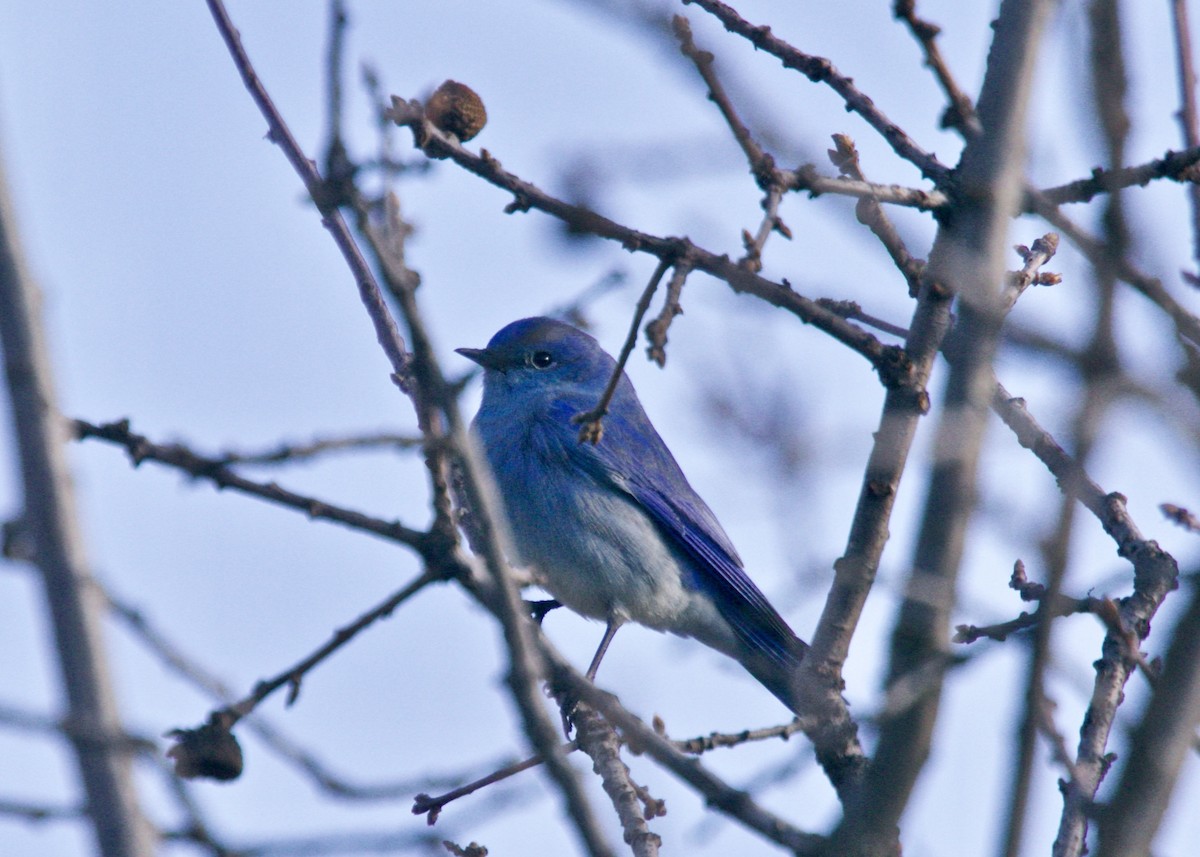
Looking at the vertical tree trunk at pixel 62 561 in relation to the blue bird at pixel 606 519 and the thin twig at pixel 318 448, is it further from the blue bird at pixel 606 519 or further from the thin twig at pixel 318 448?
the blue bird at pixel 606 519

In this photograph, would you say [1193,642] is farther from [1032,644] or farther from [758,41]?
[758,41]

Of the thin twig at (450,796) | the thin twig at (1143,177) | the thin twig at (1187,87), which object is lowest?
the thin twig at (450,796)

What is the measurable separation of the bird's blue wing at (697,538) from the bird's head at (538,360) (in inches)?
14.6

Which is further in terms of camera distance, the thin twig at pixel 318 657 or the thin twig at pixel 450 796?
the thin twig at pixel 450 796

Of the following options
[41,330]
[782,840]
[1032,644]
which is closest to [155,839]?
[41,330]

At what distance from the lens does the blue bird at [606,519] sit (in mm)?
6824

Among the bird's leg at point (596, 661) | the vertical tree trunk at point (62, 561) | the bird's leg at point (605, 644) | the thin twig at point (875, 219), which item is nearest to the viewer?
the vertical tree trunk at point (62, 561)

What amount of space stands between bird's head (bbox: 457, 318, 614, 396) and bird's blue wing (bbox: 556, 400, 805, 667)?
37 centimetres

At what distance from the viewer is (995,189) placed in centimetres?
229

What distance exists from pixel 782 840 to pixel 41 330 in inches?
62.9

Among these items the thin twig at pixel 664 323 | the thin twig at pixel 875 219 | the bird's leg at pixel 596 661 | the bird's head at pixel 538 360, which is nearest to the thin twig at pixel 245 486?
the thin twig at pixel 664 323

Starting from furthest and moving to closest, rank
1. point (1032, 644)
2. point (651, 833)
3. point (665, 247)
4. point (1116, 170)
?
point (651, 833) < point (665, 247) < point (1032, 644) < point (1116, 170)

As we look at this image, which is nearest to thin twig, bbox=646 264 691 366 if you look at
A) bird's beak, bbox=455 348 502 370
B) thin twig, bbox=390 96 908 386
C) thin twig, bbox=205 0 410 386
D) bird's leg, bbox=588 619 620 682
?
thin twig, bbox=390 96 908 386

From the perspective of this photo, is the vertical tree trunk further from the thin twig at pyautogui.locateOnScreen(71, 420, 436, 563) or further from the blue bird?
the blue bird
